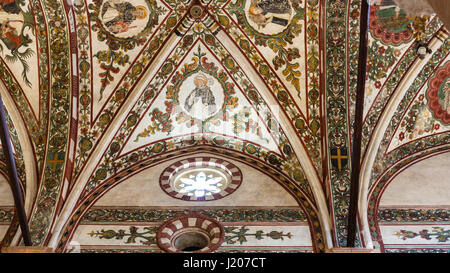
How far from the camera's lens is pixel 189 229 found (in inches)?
351

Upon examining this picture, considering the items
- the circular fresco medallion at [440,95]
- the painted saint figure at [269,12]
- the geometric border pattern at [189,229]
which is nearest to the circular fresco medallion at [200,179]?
the geometric border pattern at [189,229]

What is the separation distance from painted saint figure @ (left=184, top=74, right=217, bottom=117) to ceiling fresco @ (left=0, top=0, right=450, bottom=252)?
28mm

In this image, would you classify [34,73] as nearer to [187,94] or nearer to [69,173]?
[69,173]

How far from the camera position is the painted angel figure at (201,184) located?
32.1ft

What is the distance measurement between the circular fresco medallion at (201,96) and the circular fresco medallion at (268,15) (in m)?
1.38

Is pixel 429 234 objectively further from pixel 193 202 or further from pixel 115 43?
pixel 115 43

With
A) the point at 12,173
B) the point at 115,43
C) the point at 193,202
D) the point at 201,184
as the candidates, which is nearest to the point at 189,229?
the point at 193,202

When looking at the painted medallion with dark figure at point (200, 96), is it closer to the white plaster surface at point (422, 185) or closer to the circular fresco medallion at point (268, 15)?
the circular fresco medallion at point (268, 15)

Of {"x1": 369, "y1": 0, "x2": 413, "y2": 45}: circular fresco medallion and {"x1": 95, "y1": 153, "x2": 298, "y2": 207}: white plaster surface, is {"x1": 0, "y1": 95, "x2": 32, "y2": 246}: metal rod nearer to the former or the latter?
{"x1": 95, "y1": 153, "x2": 298, "y2": 207}: white plaster surface

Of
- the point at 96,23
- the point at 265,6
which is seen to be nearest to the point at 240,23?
the point at 265,6

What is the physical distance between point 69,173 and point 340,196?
4613 millimetres

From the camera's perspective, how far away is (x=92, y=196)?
9594 millimetres

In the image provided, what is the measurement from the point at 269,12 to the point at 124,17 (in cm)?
256

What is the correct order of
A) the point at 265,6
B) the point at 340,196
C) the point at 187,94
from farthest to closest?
the point at 187,94, the point at 265,6, the point at 340,196
